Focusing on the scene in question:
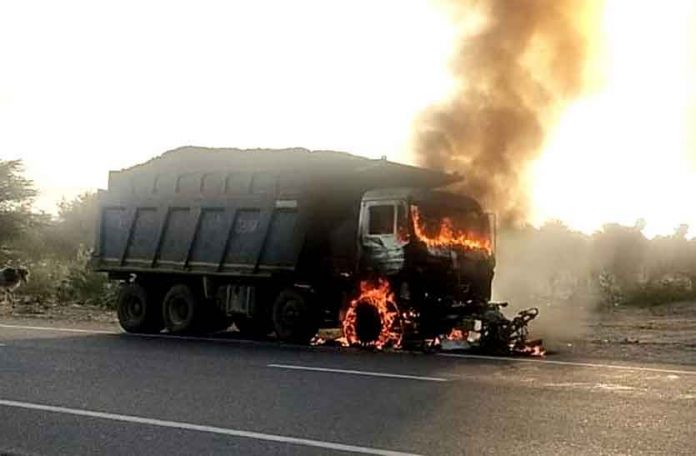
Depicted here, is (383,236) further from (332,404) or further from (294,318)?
(332,404)

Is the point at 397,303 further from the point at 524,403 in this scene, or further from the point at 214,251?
the point at 524,403

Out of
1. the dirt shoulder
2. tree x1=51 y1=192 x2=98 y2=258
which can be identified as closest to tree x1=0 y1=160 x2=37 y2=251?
tree x1=51 y1=192 x2=98 y2=258

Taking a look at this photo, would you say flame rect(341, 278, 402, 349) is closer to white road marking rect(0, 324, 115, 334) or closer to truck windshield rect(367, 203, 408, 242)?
truck windshield rect(367, 203, 408, 242)

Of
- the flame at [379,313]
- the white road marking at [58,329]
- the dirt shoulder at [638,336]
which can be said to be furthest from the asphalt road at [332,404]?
the white road marking at [58,329]

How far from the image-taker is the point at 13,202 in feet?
166

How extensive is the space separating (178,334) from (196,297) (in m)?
0.78

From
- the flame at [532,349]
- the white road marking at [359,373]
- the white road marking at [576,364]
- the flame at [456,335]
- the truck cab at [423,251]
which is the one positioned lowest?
the white road marking at [359,373]

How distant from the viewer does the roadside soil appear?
17.5 metres

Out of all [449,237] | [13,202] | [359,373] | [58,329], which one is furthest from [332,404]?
[13,202]

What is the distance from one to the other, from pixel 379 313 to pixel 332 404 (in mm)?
7374

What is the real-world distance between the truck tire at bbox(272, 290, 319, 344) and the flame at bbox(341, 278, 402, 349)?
598 mm

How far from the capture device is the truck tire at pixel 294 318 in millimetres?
19031

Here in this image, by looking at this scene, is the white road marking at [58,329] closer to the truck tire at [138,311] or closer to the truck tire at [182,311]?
the truck tire at [138,311]

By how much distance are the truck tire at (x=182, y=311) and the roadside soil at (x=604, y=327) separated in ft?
5.59
